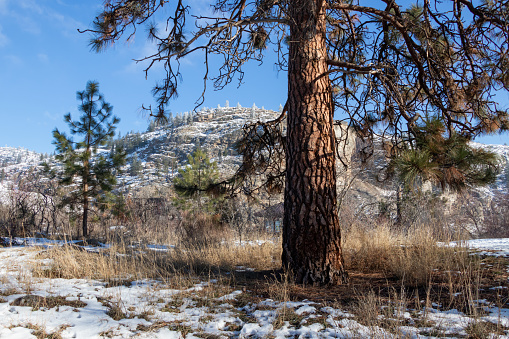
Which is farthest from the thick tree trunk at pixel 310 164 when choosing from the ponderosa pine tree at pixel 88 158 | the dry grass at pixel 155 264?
the ponderosa pine tree at pixel 88 158

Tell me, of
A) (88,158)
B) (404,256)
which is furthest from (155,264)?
(88,158)

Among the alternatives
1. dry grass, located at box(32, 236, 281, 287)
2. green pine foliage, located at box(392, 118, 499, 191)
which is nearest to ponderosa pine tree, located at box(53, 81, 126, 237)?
dry grass, located at box(32, 236, 281, 287)

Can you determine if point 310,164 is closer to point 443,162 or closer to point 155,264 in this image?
point 443,162

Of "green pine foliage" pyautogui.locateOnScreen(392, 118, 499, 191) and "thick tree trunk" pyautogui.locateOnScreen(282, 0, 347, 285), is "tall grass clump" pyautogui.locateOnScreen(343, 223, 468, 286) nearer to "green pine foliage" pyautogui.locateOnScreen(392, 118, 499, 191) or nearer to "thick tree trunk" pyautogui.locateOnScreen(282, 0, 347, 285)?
"thick tree trunk" pyautogui.locateOnScreen(282, 0, 347, 285)

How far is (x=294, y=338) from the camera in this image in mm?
2412

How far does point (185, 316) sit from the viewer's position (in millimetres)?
2844

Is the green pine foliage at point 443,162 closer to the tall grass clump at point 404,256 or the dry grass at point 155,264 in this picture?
the tall grass clump at point 404,256

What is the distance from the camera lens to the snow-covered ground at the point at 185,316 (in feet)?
7.97

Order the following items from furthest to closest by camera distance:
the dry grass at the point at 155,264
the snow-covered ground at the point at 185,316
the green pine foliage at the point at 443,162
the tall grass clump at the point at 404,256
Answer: the dry grass at the point at 155,264
the tall grass clump at the point at 404,256
the green pine foliage at the point at 443,162
the snow-covered ground at the point at 185,316

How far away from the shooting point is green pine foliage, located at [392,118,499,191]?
3.43 metres

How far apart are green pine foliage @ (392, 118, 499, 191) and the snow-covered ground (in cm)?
135

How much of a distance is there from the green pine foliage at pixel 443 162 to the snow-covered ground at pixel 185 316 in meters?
1.35

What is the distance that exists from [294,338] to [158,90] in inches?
177

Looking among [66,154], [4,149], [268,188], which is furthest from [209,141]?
[4,149]
